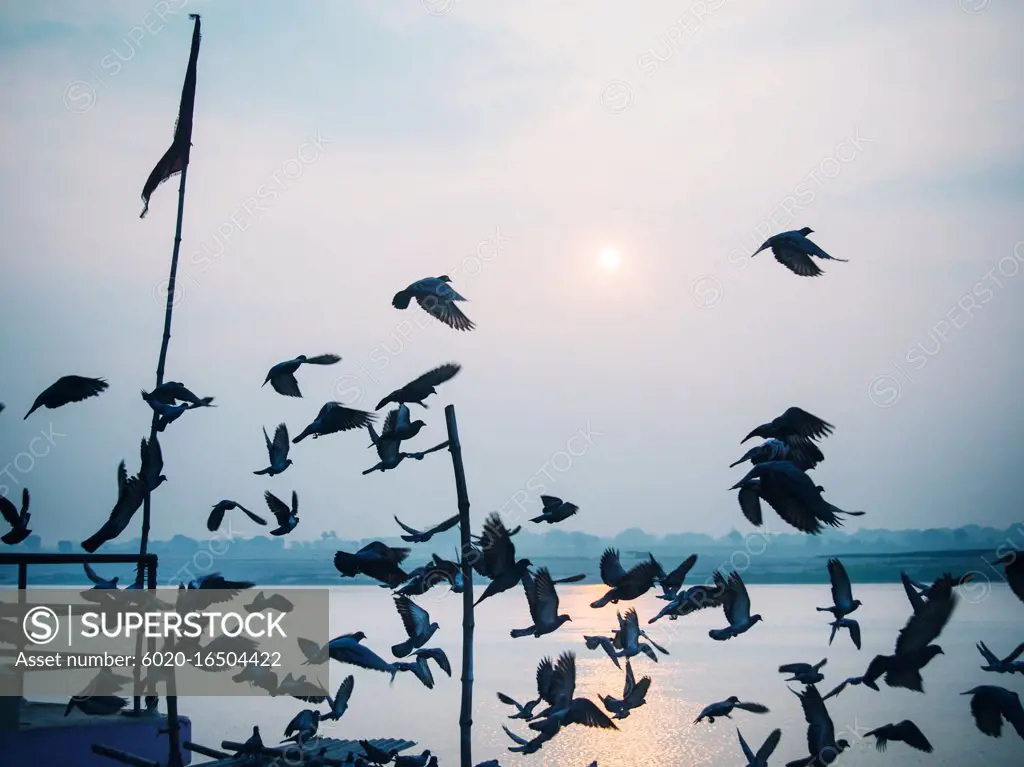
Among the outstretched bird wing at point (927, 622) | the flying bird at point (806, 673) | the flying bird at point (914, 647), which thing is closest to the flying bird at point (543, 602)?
the flying bird at point (806, 673)

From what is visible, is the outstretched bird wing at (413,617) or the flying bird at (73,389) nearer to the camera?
the outstretched bird wing at (413,617)

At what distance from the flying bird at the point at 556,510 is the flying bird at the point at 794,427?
192 cm

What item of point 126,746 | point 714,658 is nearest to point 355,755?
point 126,746

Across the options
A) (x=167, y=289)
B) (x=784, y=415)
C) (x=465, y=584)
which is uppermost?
(x=167, y=289)

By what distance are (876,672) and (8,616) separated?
9640mm

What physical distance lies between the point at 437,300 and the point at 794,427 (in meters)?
3.82

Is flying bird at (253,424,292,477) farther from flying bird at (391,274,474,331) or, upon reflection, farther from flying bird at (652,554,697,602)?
flying bird at (652,554,697,602)

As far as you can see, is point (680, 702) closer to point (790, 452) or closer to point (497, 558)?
point (790, 452)

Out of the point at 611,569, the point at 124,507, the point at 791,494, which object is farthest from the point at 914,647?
the point at 124,507

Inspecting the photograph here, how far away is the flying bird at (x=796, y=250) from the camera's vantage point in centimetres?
1179

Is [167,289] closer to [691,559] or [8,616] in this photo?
[8,616]

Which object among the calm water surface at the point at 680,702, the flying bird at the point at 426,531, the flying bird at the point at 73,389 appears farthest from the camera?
the calm water surface at the point at 680,702

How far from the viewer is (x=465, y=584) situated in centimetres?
922

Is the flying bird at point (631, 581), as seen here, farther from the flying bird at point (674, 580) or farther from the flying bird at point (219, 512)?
the flying bird at point (219, 512)
